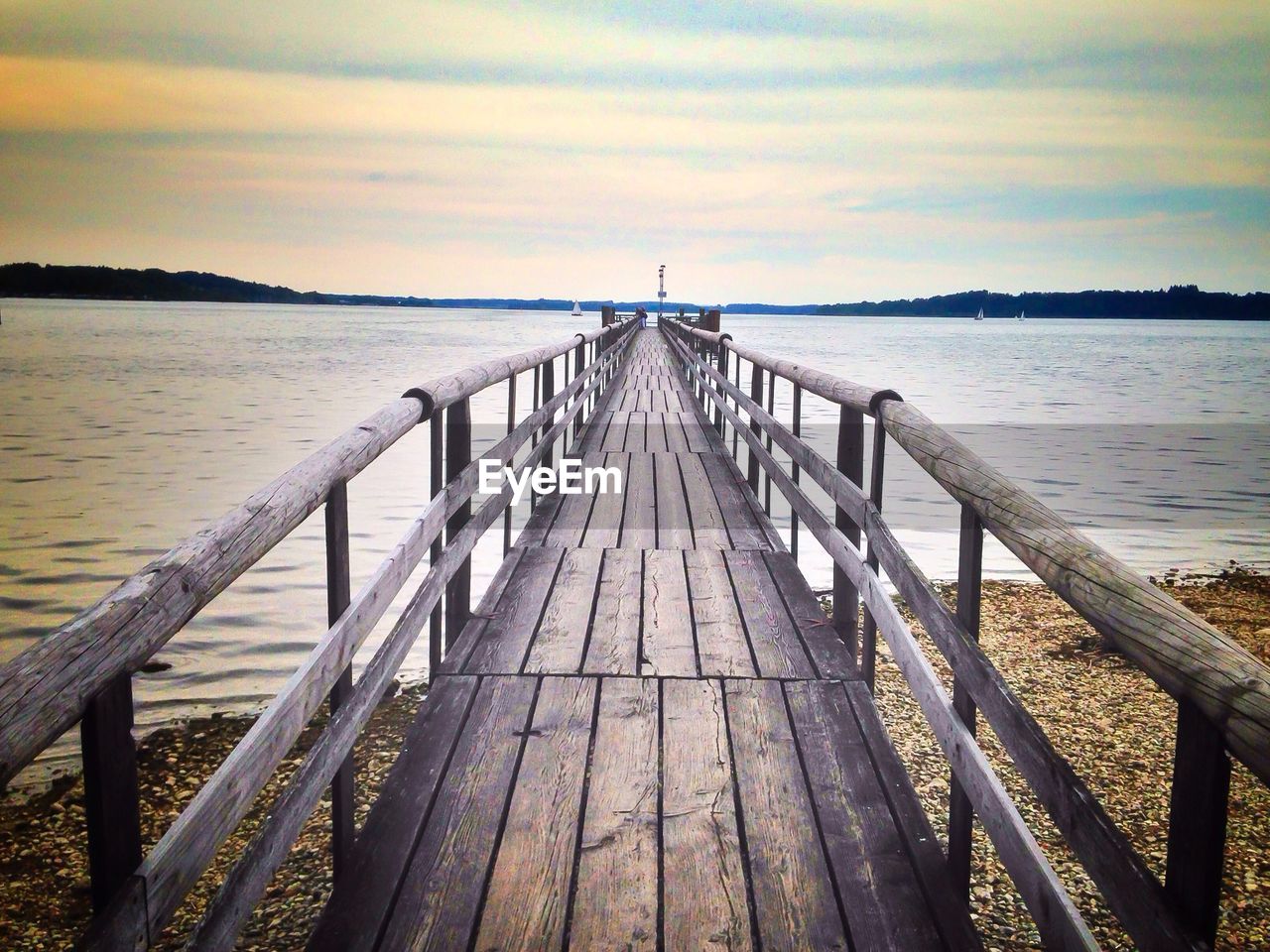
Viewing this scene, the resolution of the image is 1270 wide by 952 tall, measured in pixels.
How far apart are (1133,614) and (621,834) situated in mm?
1515

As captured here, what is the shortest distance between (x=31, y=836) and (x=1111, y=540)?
33.3 feet

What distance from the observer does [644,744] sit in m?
2.96

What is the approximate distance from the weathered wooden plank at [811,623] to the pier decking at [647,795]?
0.01 meters

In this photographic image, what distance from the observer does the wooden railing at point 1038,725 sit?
3.82 feet

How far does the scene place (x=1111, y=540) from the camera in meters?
10.5

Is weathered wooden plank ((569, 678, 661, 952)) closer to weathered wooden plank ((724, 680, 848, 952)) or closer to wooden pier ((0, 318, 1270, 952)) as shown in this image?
wooden pier ((0, 318, 1270, 952))

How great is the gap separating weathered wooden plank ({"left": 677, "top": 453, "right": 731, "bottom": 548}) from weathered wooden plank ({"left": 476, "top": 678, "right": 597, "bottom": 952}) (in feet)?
7.85

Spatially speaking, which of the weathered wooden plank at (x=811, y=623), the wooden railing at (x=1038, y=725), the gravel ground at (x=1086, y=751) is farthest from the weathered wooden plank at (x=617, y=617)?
the gravel ground at (x=1086, y=751)

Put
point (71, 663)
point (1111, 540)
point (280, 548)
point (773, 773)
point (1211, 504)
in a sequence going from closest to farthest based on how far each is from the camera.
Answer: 1. point (71, 663)
2. point (773, 773)
3. point (280, 548)
4. point (1111, 540)
5. point (1211, 504)

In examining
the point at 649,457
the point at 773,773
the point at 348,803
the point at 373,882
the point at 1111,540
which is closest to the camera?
the point at 373,882

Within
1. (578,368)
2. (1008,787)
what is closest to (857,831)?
(1008,787)

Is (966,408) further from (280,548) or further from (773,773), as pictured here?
(773,773)

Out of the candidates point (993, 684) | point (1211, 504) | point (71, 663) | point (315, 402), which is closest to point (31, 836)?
point (71, 663)

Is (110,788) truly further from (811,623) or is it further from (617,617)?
(811,623)
